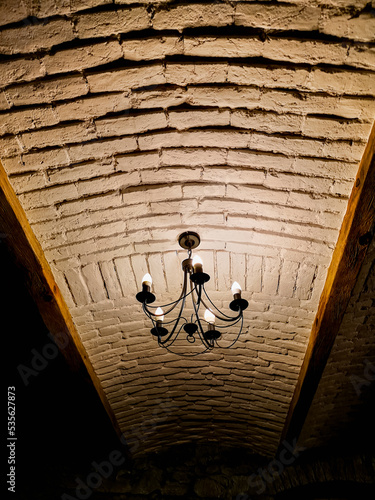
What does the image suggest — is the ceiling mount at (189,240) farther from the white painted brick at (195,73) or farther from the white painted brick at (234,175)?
the white painted brick at (195,73)

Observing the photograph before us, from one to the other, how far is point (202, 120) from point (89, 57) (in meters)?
0.54

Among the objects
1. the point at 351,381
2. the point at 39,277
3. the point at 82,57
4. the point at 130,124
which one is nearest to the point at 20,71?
the point at 82,57

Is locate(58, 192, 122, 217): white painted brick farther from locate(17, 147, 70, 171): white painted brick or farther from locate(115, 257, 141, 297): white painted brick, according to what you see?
locate(115, 257, 141, 297): white painted brick

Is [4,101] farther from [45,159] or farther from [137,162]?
[137,162]

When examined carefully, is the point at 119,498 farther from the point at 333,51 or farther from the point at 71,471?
the point at 333,51

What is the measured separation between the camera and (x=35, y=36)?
1.12 metres

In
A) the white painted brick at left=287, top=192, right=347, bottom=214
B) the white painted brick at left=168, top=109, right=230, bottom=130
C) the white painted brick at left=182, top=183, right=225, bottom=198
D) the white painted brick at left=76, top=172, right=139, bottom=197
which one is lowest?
the white painted brick at left=287, top=192, right=347, bottom=214

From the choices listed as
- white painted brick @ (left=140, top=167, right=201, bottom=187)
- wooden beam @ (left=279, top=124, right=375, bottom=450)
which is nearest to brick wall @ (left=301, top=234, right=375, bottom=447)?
wooden beam @ (left=279, top=124, right=375, bottom=450)

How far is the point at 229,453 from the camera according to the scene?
307 centimetres
